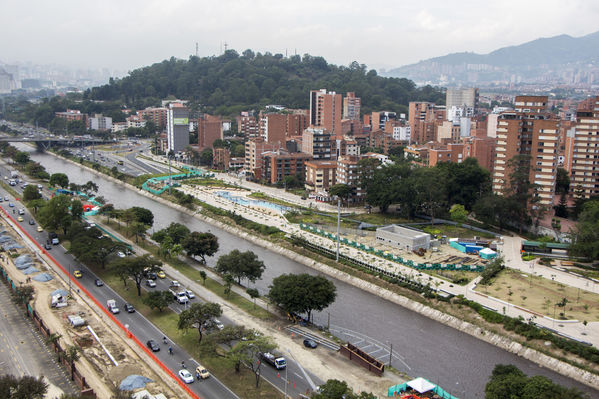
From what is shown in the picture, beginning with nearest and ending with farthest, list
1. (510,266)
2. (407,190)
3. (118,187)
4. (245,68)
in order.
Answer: (510,266)
(407,190)
(118,187)
(245,68)

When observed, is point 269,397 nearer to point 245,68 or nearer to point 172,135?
point 172,135

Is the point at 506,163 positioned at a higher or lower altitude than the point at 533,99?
lower

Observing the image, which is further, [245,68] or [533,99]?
[245,68]

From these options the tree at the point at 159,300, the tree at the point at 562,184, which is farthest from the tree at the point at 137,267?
the tree at the point at 562,184

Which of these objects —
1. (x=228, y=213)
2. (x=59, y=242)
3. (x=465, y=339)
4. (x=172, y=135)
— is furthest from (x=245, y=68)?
(x=465, y=339)

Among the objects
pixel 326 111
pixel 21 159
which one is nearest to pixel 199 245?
pixel 21 159

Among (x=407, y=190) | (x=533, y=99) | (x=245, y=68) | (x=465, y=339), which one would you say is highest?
(x=245, y=68)

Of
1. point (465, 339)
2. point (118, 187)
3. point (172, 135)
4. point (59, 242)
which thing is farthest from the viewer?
point (172, 135)

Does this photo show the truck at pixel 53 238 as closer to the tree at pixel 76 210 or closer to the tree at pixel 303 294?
the tree at pixel 76 210
